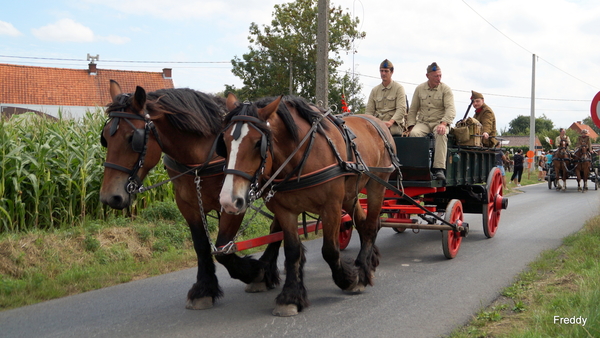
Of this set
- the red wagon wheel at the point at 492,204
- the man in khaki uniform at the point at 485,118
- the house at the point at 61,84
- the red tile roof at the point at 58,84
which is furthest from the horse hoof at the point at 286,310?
Result: the house at the point at 61,84

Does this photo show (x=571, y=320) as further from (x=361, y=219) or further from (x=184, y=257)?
(x=184, y=257)

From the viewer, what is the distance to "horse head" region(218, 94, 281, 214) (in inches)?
149

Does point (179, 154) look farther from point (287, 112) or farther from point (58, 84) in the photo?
point (58, 84)

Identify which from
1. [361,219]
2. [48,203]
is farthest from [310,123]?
[48,203]

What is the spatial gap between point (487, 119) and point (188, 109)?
5.95 meters

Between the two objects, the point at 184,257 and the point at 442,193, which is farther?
the point at 442,193

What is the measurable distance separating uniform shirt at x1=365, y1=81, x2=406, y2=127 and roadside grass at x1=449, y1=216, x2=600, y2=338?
2.66m

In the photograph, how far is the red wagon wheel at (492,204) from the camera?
8.16 meters

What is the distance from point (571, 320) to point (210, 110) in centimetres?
336

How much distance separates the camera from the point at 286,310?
14.5 feet

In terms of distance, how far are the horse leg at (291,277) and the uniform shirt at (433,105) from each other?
362 centimetres

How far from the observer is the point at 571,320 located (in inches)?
145

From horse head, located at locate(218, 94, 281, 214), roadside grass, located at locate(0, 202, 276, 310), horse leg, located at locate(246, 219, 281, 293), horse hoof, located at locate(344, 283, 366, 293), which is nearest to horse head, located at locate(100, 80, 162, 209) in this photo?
horse head, located at locate(218, 94, 281, 214)

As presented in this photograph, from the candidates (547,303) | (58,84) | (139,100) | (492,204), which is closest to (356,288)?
(547,303)
